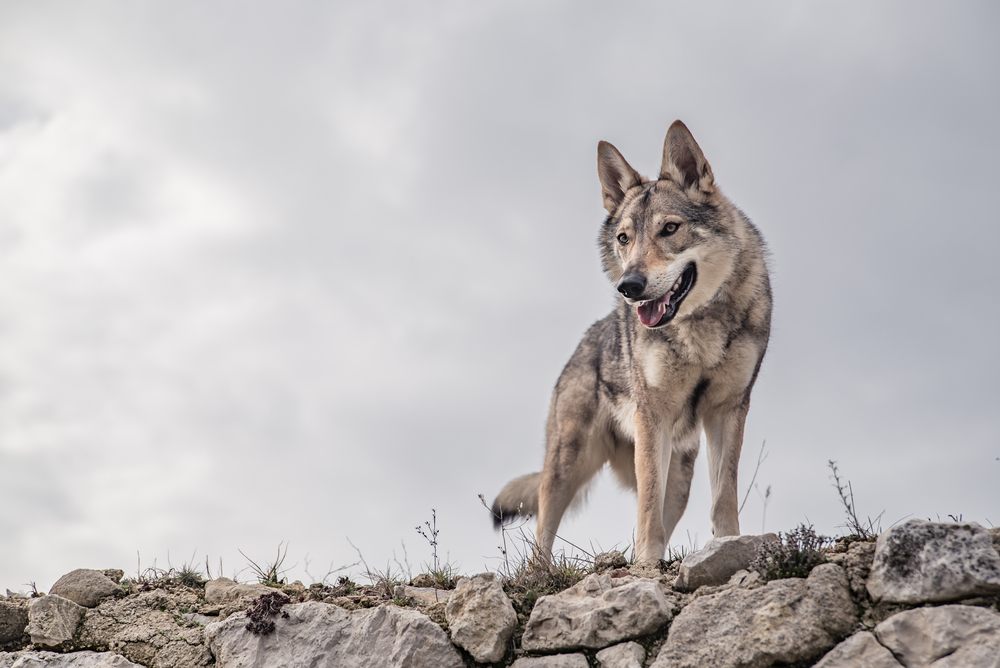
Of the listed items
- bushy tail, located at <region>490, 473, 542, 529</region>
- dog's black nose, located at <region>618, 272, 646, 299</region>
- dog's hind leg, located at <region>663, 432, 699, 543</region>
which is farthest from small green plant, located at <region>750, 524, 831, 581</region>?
bushy tail, located at <region>490, 473, 542, 529</region>

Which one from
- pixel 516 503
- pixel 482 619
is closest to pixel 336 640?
pixel 482 619

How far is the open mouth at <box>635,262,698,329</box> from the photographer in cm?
614

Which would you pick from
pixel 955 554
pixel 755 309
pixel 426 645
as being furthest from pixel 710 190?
pixel 426 645

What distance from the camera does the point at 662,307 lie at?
618 cm

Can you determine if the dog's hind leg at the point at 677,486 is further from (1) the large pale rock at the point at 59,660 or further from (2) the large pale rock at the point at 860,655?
(1) the large pale rock at the point at 59,660

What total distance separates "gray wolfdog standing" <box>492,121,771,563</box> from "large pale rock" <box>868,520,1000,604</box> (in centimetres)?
186

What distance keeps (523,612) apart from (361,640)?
91cm

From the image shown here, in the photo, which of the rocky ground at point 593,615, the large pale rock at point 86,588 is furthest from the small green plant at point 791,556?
the large pale rock at point 86,588

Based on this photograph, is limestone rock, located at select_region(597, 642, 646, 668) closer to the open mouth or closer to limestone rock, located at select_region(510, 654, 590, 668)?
limestone rock, located at select_region(510, 654, 590, 668)

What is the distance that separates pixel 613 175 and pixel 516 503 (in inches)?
119

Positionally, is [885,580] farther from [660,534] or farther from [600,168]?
[600,168]

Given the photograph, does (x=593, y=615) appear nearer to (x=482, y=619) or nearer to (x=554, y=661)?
(x=554, y=661)

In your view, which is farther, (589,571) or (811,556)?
(589,571)

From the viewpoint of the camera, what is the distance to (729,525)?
251 inches
